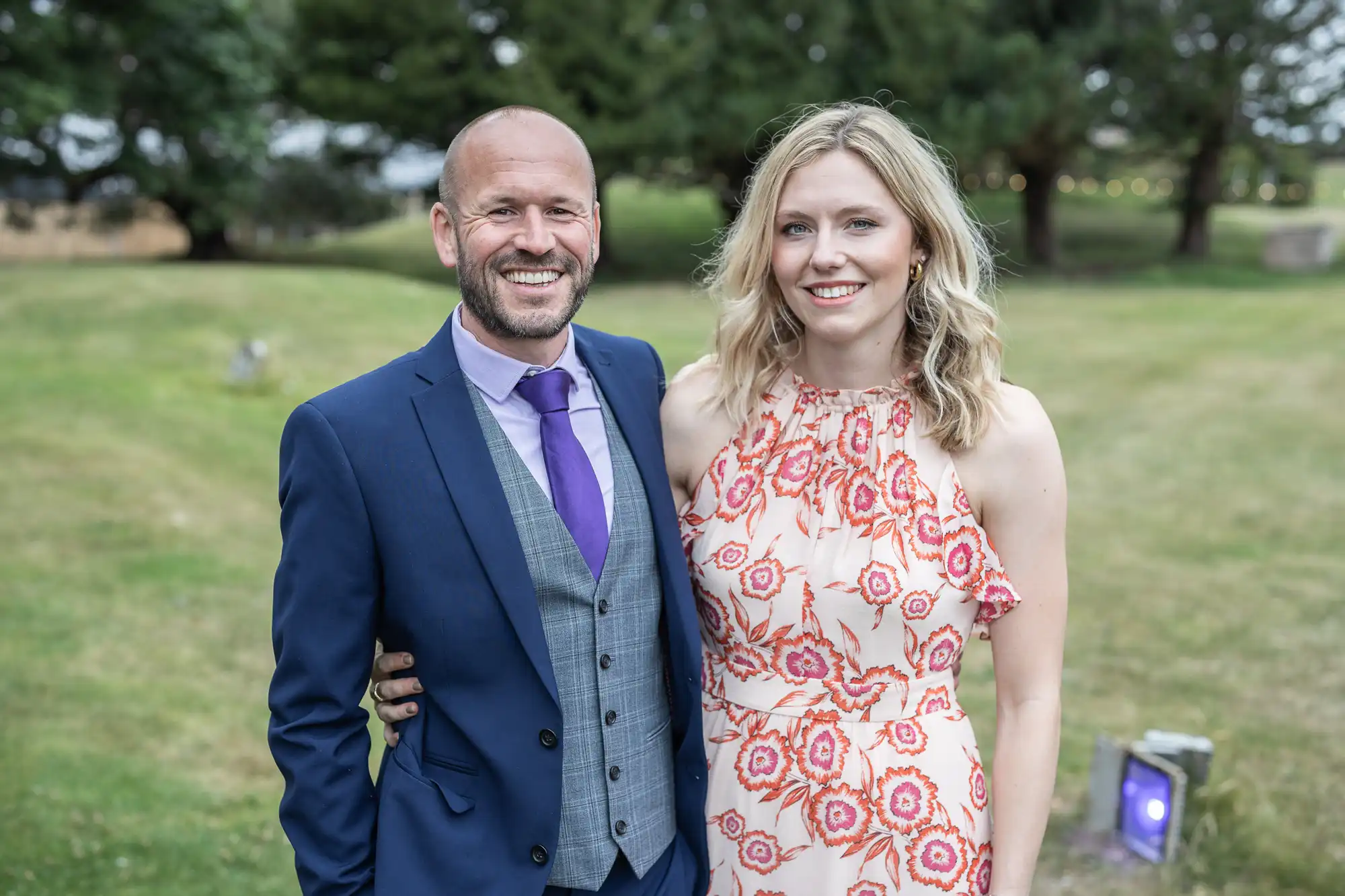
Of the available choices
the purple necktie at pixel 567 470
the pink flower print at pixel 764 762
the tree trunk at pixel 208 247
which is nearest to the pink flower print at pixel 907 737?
the pink flower print at pixel 764 762

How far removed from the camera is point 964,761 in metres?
2.77

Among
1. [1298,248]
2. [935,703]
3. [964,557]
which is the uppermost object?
[1298,248]

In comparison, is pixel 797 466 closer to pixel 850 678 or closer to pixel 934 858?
pixel 850 678

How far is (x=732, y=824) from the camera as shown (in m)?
A: 2.84

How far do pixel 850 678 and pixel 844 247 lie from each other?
996 millimetres

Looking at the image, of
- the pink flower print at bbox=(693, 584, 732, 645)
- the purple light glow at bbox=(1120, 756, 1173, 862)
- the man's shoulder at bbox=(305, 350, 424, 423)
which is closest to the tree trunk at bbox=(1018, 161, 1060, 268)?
the purple light glow at bbox=(1120, 756, 1173, 862)

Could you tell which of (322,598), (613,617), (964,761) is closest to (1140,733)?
(964,761)

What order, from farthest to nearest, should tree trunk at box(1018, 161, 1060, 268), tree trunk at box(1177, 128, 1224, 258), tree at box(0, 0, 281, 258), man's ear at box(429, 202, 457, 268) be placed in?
tree trunk at box(1177, 128, 1224, 258)
tree trunk at box(1018, 161, 1060, 268)
tree at box(0, 0, 281, 258)
man's ear at box(429, 202, 457, 268)

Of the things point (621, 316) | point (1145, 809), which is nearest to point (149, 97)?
point (621, 316)

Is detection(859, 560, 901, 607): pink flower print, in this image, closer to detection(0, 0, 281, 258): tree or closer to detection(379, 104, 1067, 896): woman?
detection(379, 104, 1067, 896): woman

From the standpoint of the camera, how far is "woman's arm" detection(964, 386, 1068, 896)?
275cm

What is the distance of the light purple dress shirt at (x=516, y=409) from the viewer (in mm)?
2502

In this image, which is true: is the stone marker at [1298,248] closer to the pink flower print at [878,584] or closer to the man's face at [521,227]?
the pink flower print at [878,584]

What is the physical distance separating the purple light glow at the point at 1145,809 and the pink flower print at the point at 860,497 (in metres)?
3.16
